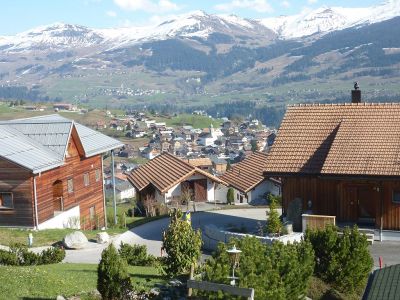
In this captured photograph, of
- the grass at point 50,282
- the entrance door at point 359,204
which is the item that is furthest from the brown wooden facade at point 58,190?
the entrance door at point 359,204

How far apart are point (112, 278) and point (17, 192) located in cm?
1602

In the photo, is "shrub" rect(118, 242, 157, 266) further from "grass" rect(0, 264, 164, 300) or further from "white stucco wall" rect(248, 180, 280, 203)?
"white stucco wall" rect(248, 180, 280, 203)

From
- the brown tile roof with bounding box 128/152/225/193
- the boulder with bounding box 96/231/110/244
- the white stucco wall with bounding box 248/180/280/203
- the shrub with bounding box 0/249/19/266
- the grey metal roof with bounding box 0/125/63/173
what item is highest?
the grey metal roof with bounding box 0/125/63/173

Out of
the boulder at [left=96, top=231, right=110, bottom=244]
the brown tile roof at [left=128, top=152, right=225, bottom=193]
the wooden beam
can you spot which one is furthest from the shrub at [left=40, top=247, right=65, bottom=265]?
the brown tile roof at [left=128, top=152, right=225, bottom=193]

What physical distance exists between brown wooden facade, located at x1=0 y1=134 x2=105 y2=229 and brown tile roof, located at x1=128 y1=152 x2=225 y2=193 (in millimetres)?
4180

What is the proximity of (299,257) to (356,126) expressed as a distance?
12989mm

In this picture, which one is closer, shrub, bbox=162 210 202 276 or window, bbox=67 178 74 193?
shrub, bbox=162 210 202 276

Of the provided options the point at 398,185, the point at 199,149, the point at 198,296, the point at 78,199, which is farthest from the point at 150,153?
the point at 198,296

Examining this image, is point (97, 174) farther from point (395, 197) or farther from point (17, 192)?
point (395, 197)

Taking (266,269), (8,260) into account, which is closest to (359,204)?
(266,269)

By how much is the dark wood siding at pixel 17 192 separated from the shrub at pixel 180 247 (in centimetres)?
1425

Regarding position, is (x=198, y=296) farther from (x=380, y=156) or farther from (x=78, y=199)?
(x=78, y=199)

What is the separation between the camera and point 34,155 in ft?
98.4

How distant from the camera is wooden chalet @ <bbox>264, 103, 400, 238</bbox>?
84.3 feet
